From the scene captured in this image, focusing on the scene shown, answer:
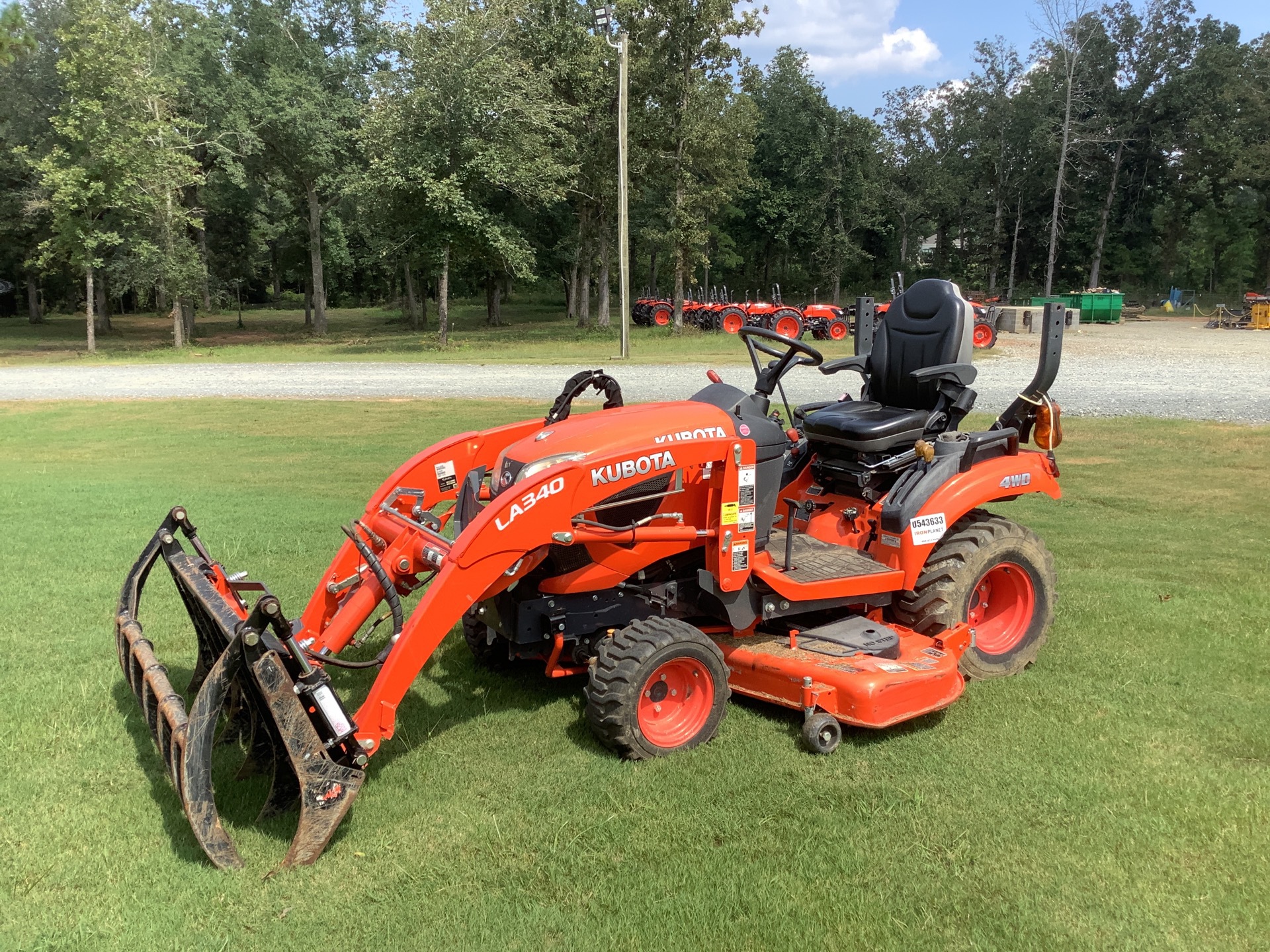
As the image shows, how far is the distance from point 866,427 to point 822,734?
1851 mm

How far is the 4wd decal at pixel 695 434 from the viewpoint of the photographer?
4113 mm

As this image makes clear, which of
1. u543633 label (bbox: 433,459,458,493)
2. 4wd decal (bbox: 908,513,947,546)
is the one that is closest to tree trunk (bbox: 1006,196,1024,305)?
4wd decal (bbox: 908,513,947,546)

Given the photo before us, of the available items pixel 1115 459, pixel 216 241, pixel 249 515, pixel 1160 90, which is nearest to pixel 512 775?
pixel 249 515

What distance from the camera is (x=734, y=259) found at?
57156 millimetres

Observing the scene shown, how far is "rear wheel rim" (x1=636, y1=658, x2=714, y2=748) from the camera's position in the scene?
13.6 feet

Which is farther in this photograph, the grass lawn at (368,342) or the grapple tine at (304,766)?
the grass lawn at (368,342)

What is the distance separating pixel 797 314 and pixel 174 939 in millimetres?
29380

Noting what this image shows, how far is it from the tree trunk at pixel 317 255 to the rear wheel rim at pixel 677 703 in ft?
121

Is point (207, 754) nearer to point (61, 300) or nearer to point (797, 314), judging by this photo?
point (797, 314)

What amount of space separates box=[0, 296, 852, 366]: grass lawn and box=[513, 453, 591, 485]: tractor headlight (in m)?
19.8

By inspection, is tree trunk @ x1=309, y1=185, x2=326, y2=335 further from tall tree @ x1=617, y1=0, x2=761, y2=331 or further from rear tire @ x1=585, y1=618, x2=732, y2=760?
rear tire @ x1=585, y1=618, x2=732, y2=760

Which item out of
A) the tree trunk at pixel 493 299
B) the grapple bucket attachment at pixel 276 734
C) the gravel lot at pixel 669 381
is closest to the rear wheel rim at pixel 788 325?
the gravel lot at pixel 669 381

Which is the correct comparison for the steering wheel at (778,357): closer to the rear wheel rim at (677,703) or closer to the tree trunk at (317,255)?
the rear wheel rim at (677,703)

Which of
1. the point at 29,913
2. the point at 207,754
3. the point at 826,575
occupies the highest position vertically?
the point at 826,575
